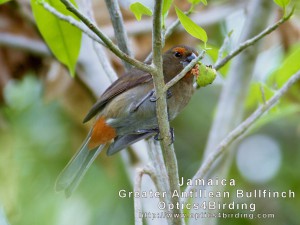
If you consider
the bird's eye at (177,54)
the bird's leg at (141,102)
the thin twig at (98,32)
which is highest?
the bird's eye at (177,54)

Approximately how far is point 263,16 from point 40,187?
2.26 m

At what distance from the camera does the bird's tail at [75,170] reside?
3.38 m

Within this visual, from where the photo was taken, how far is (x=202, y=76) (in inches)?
98.0

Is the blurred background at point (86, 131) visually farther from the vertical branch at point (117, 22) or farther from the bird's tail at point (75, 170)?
the vertical branch at point (117, 22)

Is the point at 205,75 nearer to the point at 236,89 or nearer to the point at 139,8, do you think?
the point at 139,8

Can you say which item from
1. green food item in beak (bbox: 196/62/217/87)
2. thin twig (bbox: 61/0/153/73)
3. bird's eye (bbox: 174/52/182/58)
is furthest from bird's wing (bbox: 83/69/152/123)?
thin twig (bbox: 61/0/153/73)

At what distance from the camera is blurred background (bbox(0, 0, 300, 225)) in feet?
14.8

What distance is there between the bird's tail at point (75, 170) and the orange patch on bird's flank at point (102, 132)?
6 centimetres

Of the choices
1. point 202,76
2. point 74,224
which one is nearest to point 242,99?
point 202,76

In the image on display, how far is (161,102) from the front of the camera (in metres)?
2.30

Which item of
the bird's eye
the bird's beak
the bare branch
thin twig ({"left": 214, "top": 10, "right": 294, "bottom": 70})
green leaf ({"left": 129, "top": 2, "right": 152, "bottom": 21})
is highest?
the bare branch

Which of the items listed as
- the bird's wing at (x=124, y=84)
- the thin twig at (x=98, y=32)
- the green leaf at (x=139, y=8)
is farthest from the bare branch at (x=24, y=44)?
the thin twig at (x=98, y=32)

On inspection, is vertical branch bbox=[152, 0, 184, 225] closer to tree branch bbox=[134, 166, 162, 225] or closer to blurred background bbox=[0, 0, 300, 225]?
tree branch bbox=[134, 166, 162, 225]

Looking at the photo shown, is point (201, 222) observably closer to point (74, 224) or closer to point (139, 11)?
point (139, 11)
